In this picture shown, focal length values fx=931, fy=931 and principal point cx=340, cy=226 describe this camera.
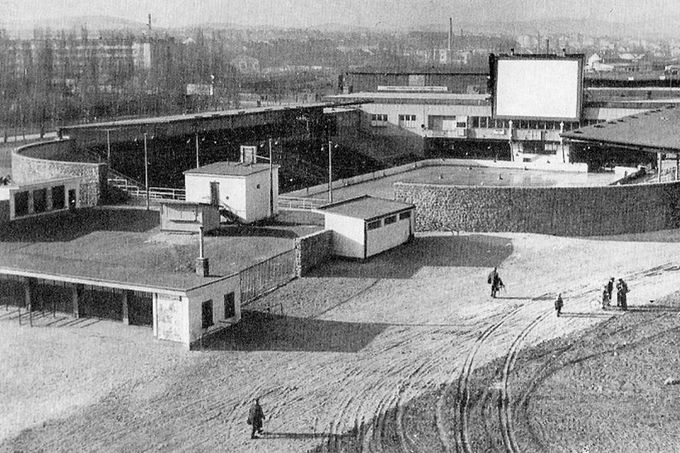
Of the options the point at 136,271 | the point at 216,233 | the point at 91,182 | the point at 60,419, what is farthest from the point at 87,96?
the point at 60,419

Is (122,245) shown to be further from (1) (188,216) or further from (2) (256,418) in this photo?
(2) (256,418)

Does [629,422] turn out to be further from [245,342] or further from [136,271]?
[136,271]

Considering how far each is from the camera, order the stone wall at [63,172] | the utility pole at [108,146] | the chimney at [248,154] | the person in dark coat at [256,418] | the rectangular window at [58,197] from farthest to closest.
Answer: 1. the utility pole at [108,146]
2. the stone wall at [63,172]
3. the chimney at [248,154]
4. the rectangular window at [58,197]
5. the person in dark coat at [256,418]

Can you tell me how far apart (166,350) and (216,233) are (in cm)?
1156

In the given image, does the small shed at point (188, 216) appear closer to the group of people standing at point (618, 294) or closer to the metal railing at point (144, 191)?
the metal railing at point (144, 191)

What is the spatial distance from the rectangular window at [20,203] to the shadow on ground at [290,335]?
13.9m

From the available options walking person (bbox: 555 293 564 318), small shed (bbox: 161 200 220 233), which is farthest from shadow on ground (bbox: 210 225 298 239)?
walking person (bbox: 555 293 564 318)

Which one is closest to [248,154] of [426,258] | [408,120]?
[426,258]

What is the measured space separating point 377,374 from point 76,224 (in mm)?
18458

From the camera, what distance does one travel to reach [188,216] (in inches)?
1332

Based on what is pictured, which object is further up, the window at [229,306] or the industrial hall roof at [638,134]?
the industrial hall roof at [638,134]

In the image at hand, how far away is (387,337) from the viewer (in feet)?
77.2

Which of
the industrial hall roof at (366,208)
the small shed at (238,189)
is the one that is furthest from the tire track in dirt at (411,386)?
the small shed at (238,189)

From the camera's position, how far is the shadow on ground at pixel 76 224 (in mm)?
33094
